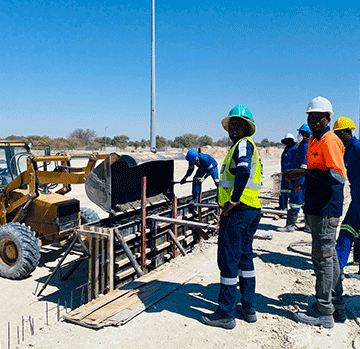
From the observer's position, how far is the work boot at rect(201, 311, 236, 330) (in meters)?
3.44

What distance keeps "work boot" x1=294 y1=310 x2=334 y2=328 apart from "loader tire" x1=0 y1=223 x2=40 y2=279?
14.9 feet

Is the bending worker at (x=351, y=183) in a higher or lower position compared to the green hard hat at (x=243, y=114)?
lower

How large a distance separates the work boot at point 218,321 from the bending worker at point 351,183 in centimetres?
188

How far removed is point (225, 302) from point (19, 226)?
441 centimetres

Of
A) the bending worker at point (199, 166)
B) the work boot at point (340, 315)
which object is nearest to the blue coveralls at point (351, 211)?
the work boot at point (340, 315)

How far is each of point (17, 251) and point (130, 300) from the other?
124 inches

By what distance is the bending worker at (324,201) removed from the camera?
10.9 feet

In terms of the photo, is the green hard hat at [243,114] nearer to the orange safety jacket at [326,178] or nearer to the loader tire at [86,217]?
the orange safety jacket at [326,178]

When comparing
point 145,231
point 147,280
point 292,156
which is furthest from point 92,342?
point 292,156

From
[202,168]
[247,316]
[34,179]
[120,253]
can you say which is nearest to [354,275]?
[247,316]

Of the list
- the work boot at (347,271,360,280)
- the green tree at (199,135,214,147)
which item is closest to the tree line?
the green tree at (199,135,214,147)

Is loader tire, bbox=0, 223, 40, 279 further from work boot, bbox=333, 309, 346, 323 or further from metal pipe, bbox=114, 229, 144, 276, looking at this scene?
work boot, bbox=333, 309, 346, 323

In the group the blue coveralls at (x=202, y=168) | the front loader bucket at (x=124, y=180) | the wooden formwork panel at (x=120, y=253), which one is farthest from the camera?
the blue coveralls at (x=202, y=168)

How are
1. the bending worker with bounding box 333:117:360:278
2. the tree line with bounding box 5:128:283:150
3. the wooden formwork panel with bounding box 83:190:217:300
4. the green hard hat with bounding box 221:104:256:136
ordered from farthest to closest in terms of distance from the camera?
the tree line with bounding box 5:128:283:150, the wooden formwork panel with bounding box 83:190:217:300, the bending worker with bounding box 333:117:360:278, the green hard hat with bounding box 221:104:256:136
